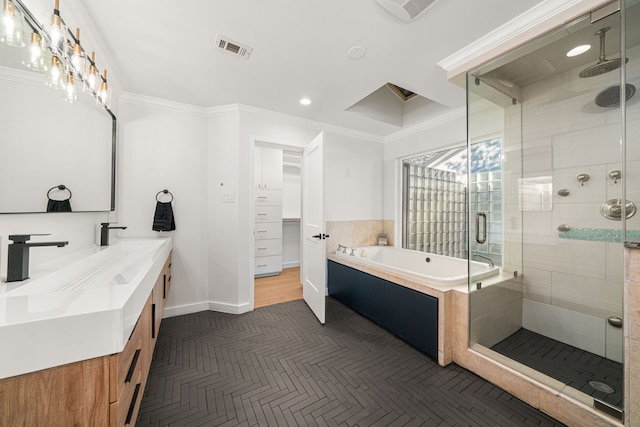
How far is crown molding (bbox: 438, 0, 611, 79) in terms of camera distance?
1386mm

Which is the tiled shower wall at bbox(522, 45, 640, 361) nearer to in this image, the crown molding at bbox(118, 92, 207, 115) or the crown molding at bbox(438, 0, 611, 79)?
the crown molding at bbox(438, 0, 611, 79)

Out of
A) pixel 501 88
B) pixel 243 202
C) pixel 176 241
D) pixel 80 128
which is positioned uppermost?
pixel 501 88

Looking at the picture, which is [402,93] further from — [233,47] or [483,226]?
[233,47]

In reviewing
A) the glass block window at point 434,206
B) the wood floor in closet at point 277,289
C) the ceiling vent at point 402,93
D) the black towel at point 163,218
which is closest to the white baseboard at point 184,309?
the wood floor in closet at point 277,289

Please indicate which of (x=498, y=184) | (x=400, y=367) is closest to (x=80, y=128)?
(x=400, y=367)

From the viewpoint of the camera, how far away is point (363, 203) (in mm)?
3676

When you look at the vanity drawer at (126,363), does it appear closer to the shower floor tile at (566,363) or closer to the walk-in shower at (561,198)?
the walk-in shower at (561,198)

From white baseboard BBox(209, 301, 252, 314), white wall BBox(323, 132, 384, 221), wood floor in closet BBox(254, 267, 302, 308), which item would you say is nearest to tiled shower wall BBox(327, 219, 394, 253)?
white wall BBox(323, 132, 384, 221)

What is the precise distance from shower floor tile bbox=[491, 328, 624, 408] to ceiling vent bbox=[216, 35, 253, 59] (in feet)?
9.66

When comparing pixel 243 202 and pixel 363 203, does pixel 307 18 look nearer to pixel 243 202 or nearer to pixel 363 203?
pixel 243 202

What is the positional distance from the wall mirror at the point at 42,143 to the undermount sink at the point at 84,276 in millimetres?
355

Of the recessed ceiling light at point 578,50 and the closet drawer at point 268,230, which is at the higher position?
the recessed ceiling light at point 578,50

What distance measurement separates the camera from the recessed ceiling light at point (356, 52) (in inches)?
70.0

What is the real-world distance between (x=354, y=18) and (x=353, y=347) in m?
2.47
